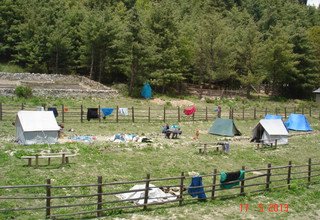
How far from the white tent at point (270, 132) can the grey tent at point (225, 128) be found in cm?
250

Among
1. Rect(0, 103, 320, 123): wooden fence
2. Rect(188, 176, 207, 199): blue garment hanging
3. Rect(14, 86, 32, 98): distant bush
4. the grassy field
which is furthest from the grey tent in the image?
Rect(14, 86, 32, 98): distant bush

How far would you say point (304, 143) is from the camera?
27.9 meters

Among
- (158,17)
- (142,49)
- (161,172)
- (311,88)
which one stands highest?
(158,17)

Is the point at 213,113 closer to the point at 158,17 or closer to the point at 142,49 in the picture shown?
the point at 142,49

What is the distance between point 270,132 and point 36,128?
14.7 meters

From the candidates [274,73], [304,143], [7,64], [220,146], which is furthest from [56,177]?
[7,64]

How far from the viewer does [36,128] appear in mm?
21750

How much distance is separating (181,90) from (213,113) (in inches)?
697

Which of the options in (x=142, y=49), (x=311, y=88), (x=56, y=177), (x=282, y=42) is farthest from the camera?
(x=311, y=88)

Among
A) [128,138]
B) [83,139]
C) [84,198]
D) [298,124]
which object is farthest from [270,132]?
[84,198]

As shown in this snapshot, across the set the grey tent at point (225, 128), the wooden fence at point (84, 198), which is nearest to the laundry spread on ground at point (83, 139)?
the wooden fence at point (84, 198)

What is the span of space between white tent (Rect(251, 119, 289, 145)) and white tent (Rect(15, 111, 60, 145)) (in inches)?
520
